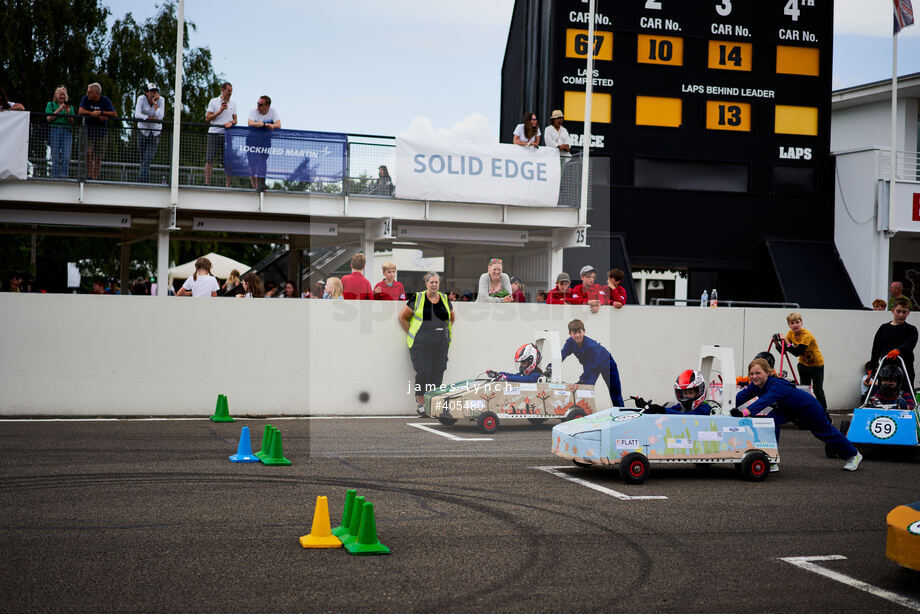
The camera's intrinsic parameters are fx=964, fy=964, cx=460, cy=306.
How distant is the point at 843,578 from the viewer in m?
6.34

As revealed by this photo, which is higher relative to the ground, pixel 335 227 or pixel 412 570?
pixel 335 227

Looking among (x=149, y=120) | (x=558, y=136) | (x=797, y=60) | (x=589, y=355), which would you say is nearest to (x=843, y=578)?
(x=589, y=355)

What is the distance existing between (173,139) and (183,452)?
1063cm

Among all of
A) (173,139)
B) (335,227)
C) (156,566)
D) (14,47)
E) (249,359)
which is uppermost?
(14,47)

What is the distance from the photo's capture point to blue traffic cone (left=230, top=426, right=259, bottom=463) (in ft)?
35.0

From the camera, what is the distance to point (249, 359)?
15508 millimetres

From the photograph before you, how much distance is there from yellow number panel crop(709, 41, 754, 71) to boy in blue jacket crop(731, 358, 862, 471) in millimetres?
14570

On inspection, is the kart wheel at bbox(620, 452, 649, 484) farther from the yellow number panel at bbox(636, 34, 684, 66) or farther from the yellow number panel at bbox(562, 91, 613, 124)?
the yellow number panel at bbox(636, 34, 684, 66)

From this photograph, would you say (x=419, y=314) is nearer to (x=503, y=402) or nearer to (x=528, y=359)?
(x=528, y=359)

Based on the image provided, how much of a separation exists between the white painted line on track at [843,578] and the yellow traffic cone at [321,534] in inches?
126

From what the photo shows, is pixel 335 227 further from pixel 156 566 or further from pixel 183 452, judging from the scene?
pixel 156 566

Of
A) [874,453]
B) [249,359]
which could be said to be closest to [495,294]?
[249,359]

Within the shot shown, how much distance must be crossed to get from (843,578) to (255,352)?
10927 mm

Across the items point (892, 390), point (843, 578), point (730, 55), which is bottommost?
point (843, 578)
